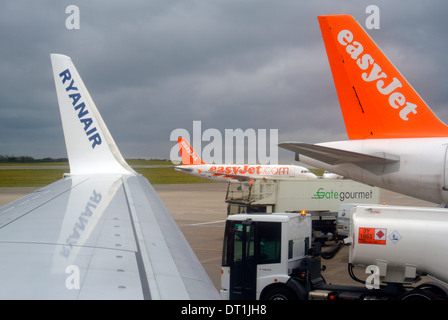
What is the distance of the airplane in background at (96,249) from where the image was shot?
2855mm

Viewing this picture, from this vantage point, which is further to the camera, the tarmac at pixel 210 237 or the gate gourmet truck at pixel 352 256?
the tarmac at pixel 210 237

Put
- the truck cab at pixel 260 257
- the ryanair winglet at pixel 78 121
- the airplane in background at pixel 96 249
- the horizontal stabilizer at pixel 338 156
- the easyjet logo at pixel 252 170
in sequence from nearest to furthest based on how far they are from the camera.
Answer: the airplane in background at pixel 96 249 → the ryanair winglet at pixel 78 121 → the truck cab at pixel 260 257 → the horizontal stabilizer at pixel 338 156 → the easyjet logo at pixel 252 170

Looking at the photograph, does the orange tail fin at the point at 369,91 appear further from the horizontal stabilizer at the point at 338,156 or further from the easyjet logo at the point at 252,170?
the easyjet logo at the point at 252,170

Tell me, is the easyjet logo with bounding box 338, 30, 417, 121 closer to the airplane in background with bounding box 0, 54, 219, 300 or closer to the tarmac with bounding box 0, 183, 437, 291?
the tarmac with bounding box 0, 183, 437, 291

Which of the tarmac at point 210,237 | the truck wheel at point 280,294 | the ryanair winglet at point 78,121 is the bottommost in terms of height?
the tarmac at point 210,237

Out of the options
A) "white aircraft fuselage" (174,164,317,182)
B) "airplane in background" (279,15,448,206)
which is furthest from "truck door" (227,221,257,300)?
"white aircraft fuselage" (174,164,317,182)

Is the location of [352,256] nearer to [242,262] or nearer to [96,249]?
[242,262]

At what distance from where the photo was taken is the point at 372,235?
10.0m

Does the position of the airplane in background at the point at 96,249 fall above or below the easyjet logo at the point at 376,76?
below

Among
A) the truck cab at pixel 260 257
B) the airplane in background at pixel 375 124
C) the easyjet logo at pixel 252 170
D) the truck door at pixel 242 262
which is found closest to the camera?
the truck cab at pixel 260 257

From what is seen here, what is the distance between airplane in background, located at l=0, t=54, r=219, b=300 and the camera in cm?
286

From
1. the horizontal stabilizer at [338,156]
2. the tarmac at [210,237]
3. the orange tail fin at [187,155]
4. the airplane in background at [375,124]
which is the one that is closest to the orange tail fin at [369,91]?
the airplane in background at [375,124]

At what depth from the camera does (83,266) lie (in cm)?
322
